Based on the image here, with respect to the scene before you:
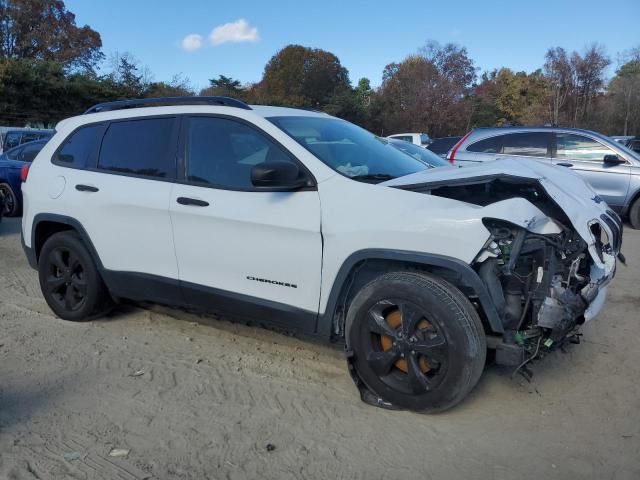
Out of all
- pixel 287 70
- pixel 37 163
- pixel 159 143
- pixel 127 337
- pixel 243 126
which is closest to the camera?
pixel 243 126

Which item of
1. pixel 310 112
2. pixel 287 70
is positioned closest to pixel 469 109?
pixel 287 70

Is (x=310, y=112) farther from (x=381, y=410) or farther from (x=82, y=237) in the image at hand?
(x=381, y=410)

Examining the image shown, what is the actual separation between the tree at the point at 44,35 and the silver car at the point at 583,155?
112 feet

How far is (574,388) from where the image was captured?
3549 millimetres

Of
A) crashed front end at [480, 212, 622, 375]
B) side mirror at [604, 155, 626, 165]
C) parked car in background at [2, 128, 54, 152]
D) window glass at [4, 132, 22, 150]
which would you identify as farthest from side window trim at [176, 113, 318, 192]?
window glass at [4, 132, 22, 150]

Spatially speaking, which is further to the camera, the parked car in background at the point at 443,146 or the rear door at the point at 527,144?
the parked car in background at the point at 443,146

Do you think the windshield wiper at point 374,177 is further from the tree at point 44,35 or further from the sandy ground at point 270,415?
the tree at point 44,35

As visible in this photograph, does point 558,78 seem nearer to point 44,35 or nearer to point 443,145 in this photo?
point 443,145

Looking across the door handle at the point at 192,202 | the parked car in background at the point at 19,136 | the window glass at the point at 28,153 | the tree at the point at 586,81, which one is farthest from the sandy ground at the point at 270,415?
the tree at the point at 586,81

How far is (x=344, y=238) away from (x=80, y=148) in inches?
107

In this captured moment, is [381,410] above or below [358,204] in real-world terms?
below

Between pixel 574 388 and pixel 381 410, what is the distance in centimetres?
132

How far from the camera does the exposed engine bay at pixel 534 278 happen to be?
296 cm

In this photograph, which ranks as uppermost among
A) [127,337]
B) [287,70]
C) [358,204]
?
[287,70]
